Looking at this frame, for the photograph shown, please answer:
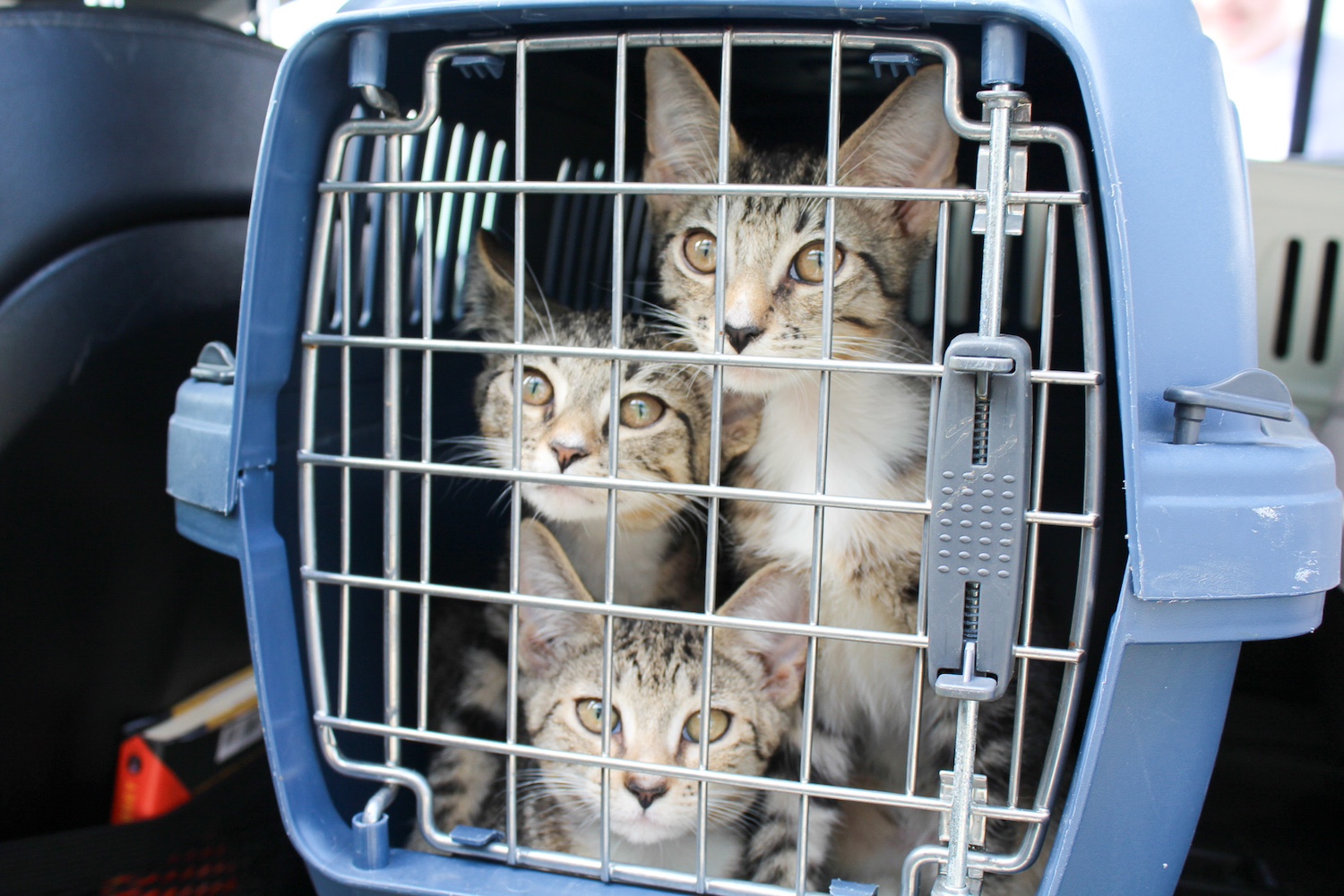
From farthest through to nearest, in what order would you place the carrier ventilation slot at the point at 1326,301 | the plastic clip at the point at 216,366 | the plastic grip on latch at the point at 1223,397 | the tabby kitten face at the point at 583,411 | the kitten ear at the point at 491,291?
1. the carrier ventilation slot at the point at 1326,301
2. the kitten ear at the point at 491,291
3. the tabby kitten face at the point at 583,411
4. the plastic clip at the point at 216,366
5. the plastic grip on latch at the point at 1223,397

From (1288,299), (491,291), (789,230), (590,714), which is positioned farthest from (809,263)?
(1288,299)

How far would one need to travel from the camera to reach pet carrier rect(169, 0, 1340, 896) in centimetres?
61

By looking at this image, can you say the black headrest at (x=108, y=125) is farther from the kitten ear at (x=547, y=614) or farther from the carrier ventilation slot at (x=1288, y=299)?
the carrier ventilation slot at (x=1288, y=299)

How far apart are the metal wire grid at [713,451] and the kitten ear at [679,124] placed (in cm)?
12

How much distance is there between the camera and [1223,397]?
0.59 m

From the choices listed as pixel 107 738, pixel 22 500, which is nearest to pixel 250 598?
pixel 22 500

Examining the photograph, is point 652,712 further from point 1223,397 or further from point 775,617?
point 1223,397

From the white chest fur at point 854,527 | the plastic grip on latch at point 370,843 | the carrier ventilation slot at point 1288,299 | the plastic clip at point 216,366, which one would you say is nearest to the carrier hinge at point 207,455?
the plastic clip at point 216,366

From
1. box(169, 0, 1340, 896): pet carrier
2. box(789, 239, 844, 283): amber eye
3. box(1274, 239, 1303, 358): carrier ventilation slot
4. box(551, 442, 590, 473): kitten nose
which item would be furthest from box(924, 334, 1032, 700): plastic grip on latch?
box(1274, 239, 1303, 358): carrier ventilation slot

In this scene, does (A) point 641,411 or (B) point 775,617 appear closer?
(B) point 775,617

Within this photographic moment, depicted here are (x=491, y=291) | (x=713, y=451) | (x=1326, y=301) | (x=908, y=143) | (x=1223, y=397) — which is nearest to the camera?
(x=1223, y=397)

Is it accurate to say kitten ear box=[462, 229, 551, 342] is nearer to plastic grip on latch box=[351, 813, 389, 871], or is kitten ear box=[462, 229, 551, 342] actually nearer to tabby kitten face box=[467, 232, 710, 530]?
tabby kitten face box=[467, 232, 710, 530]

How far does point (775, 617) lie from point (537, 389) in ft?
1.17

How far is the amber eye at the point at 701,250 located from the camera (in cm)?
94
